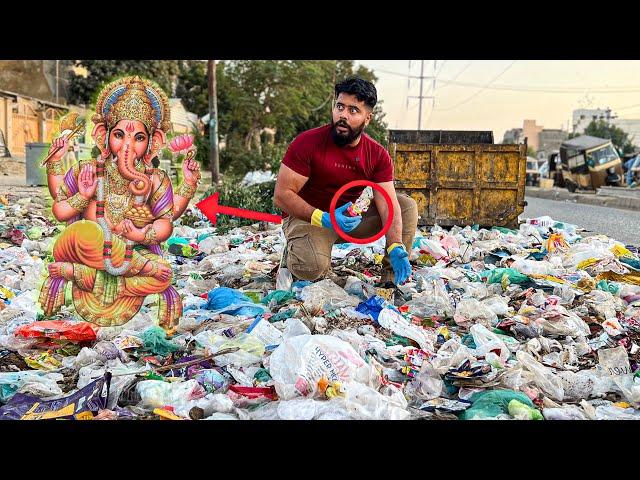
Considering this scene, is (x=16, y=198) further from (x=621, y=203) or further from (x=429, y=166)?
(x=621, y=203)

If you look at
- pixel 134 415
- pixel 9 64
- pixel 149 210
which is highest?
pixel 9 64

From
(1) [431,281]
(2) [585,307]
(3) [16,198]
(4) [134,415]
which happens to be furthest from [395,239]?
(3) [16,198]

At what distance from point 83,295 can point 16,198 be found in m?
6.95

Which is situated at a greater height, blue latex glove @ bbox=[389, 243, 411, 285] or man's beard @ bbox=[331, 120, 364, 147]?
man's beard @ bbox=[331, 120, 364, 147]

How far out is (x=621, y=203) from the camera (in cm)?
1509

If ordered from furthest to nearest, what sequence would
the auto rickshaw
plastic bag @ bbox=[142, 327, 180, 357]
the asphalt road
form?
1. the auto rickshaw
2. the asphalt road
3. plastic bag @ bbox=[142, 327, 180, 357]

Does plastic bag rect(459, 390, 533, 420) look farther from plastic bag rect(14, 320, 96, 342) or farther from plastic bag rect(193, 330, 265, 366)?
plastic bag rect(14, 320, 96, 342)

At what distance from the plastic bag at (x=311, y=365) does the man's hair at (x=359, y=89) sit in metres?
1.89

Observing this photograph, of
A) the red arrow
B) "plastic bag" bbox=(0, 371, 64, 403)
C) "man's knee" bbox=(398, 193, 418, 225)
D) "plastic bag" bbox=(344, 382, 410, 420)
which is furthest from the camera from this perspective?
"man's knee" bbox=(398, 193, 418, 225)

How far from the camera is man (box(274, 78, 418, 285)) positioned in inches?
174

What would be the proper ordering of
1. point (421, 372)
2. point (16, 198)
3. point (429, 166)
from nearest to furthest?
point (421, 372), point (429, 166), point (16, 198)

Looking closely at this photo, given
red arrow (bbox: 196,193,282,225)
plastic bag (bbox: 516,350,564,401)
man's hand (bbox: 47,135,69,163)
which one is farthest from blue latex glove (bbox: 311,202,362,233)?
man's hand (bbox: 47,135,69,163)

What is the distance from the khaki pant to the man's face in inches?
27.8

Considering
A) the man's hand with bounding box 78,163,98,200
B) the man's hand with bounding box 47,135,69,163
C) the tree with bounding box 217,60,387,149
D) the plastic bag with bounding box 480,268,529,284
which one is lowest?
the plastic bag with bounding box 480,268,529,284
